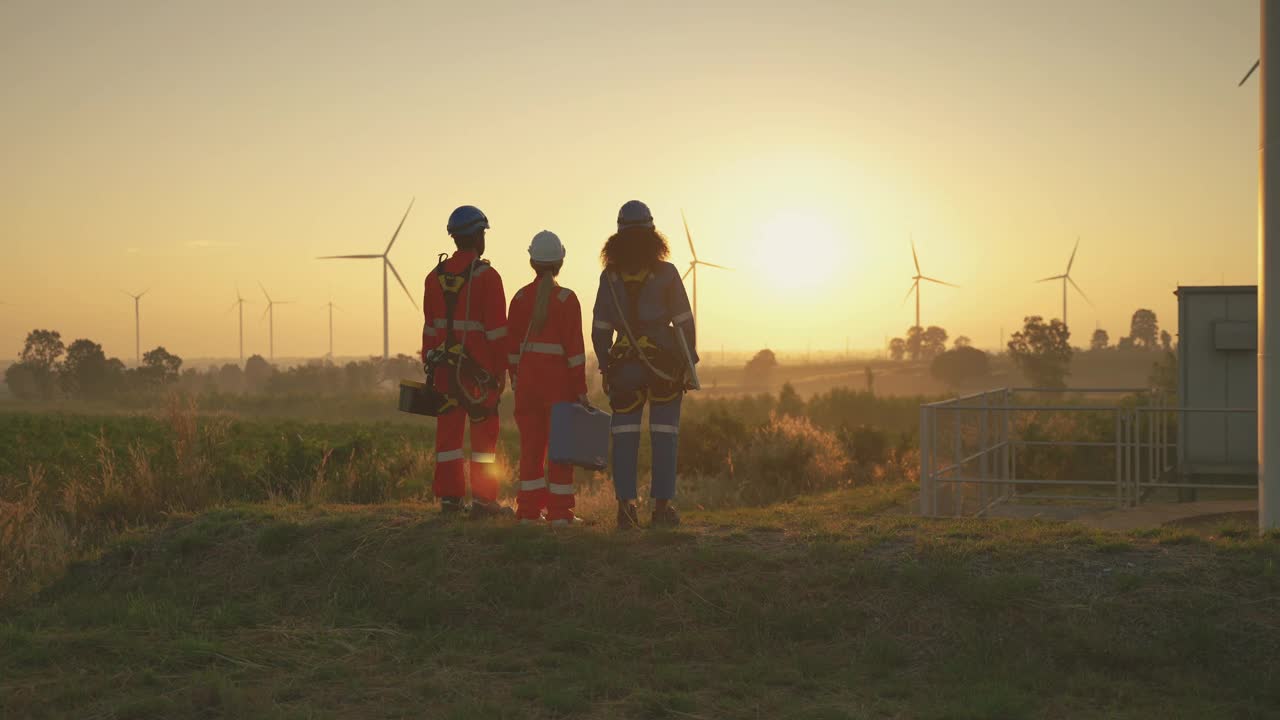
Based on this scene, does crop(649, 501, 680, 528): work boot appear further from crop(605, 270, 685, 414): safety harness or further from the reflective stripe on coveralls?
the reflective stripe on coveralls

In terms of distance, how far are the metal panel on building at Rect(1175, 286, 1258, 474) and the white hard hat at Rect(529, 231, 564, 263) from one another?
10481 millimetres

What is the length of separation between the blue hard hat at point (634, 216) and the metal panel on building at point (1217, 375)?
1006 centimetres

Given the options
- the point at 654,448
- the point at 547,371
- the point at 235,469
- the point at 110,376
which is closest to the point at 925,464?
the point at 654,448

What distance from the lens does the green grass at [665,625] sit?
6.14 meters

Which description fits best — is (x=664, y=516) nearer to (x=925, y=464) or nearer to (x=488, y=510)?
(x=488, y=510)

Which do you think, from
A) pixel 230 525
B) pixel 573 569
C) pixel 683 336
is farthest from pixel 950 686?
pixel 230 525

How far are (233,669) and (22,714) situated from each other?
113 cm

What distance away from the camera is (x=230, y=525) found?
9.53 metres

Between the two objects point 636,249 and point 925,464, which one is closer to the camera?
point 636,249

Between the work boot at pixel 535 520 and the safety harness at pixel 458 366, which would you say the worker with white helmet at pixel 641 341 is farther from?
the safety harness at pixel 458 366

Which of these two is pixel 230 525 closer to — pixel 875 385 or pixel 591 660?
pixel 591 660

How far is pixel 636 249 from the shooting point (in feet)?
28.8

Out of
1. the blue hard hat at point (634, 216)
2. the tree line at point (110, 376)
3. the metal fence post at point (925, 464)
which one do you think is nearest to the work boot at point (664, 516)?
the blue hard hat at point (634, 216)

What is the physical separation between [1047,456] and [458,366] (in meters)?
13.9
